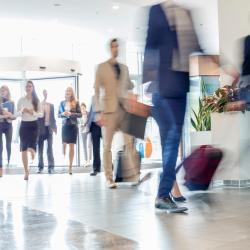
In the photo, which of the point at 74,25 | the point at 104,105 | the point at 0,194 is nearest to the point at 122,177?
the point at 104,105

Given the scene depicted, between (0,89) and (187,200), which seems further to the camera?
(0,89)

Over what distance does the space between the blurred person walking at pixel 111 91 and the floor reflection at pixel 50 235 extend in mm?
1958

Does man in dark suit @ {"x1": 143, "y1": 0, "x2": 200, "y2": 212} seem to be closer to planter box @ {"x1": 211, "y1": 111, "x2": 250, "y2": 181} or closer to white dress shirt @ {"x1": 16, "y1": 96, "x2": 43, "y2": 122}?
planter box @ {"x1": 211, "y1": 111, "x2": 250, "y2": 181}

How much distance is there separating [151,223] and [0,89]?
5859 mm

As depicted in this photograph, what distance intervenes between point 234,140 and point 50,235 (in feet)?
10.3

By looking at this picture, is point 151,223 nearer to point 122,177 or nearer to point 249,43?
point 249,43

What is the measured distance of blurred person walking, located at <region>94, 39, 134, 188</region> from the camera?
491cm

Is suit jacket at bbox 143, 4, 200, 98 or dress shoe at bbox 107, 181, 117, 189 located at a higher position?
suit jacket at bbox 143, 4, 200, 98

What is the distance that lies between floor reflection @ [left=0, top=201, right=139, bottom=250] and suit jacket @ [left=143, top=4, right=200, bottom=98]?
1.08 meters

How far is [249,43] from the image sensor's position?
10.3 ft

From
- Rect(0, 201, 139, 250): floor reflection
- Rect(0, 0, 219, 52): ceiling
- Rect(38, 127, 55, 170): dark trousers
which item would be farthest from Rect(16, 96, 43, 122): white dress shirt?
Rect(0, 0, 219, 52): ceiling

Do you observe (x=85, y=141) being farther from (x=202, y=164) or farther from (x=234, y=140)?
(x=202, y=164)

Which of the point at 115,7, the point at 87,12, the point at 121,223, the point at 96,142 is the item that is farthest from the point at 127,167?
the point at 87,12

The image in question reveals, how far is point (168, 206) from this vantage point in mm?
3127
